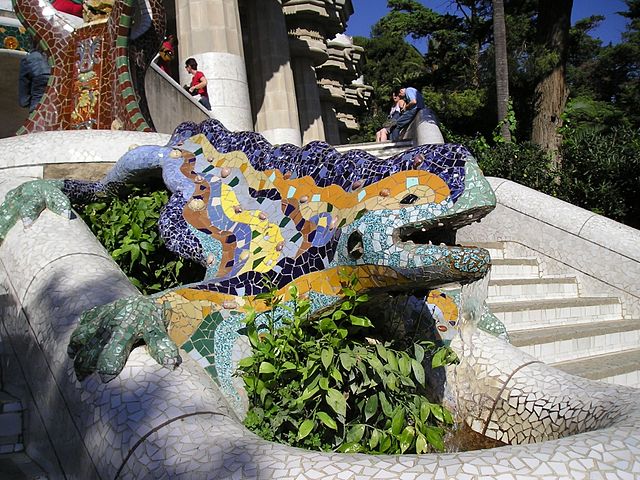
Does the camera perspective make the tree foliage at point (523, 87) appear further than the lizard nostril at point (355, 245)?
Yes

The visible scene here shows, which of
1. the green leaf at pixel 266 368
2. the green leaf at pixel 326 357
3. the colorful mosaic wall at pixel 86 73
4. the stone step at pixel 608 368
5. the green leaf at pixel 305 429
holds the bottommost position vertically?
the stone step at pixel 608 368

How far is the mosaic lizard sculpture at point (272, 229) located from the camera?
2.79m

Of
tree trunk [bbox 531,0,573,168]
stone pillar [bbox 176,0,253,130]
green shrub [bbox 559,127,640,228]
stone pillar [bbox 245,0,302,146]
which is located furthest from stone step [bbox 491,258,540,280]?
stone pillar [bbox 245,0,302,146]

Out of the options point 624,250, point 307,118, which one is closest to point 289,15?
point 307,118

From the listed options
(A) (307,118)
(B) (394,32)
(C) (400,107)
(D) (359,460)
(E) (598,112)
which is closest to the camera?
(D) (359,460)

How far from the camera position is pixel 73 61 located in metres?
5.92

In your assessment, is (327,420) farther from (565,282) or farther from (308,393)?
(565,282)

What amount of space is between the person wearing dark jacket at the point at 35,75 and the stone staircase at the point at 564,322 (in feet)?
14.7

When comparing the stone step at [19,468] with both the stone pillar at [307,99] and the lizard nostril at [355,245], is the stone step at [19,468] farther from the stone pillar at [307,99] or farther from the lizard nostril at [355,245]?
the stone pillar at [307,99]

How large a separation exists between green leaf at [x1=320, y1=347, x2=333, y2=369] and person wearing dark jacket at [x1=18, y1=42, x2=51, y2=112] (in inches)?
172

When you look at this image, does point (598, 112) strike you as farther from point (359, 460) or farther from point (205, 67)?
point (359, 460)

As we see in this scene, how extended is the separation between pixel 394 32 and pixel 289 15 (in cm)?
1926

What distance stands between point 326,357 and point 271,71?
16.3 meters

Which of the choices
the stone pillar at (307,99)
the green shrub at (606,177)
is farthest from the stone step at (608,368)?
the stone pillar at (307,99)
